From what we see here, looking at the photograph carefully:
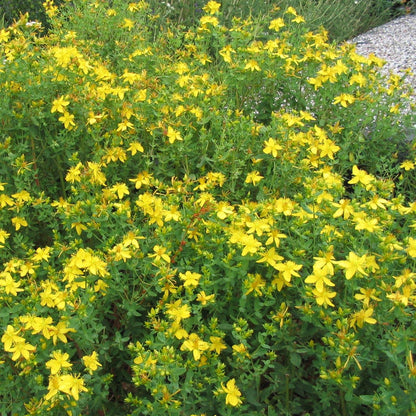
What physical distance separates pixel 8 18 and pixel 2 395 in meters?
4.82

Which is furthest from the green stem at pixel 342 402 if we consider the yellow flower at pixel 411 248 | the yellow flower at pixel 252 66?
the yellow flower at pixel 252 66

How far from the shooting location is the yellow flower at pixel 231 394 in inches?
62.6

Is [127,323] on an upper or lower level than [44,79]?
lower

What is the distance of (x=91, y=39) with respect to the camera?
360 centimetres

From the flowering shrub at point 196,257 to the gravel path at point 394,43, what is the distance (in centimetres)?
251

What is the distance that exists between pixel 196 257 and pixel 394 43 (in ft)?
16.3

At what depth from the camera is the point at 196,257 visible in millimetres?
1920

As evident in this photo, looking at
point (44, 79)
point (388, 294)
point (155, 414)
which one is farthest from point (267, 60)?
point (155, 414)

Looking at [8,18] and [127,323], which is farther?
[8,18]

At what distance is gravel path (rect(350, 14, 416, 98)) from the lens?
17.0 ft

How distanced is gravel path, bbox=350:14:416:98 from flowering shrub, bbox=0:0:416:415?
8.22 ft

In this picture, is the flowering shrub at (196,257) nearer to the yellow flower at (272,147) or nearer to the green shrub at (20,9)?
the yellow flower at (272,147)

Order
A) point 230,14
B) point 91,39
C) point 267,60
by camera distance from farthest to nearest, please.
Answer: point 230,14
point 91,39
point 267,60

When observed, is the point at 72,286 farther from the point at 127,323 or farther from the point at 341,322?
the point at 341,322
